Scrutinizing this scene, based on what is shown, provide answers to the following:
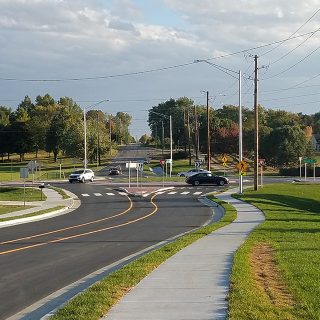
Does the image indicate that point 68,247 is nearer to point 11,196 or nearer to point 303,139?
point 11,196

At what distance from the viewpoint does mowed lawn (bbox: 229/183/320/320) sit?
744 cm

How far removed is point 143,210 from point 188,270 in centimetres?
2192

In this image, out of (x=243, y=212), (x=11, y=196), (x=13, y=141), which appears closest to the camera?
(x=243, y=212)

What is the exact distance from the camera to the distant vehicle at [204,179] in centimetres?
5875

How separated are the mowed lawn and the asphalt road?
3.34 meters

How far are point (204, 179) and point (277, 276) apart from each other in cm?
4878

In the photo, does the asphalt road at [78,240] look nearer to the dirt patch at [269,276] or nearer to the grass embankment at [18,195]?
the dirt patch at [269,276]

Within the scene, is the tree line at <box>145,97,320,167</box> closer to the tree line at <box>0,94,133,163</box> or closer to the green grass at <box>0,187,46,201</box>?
the tree line at <box>0,94,133,163</box>

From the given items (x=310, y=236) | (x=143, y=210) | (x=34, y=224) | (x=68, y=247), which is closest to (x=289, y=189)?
(x=143, y=210)

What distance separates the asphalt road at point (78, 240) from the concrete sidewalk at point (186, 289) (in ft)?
5.97

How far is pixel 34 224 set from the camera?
2588 cm

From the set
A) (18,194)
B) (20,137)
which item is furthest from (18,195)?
(20,137)

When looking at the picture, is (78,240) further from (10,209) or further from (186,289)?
(10,209)

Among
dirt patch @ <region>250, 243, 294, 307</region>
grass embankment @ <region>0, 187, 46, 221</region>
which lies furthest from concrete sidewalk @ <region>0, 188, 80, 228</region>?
dirt patch @ <region>250, 243, 294, 307</region>
